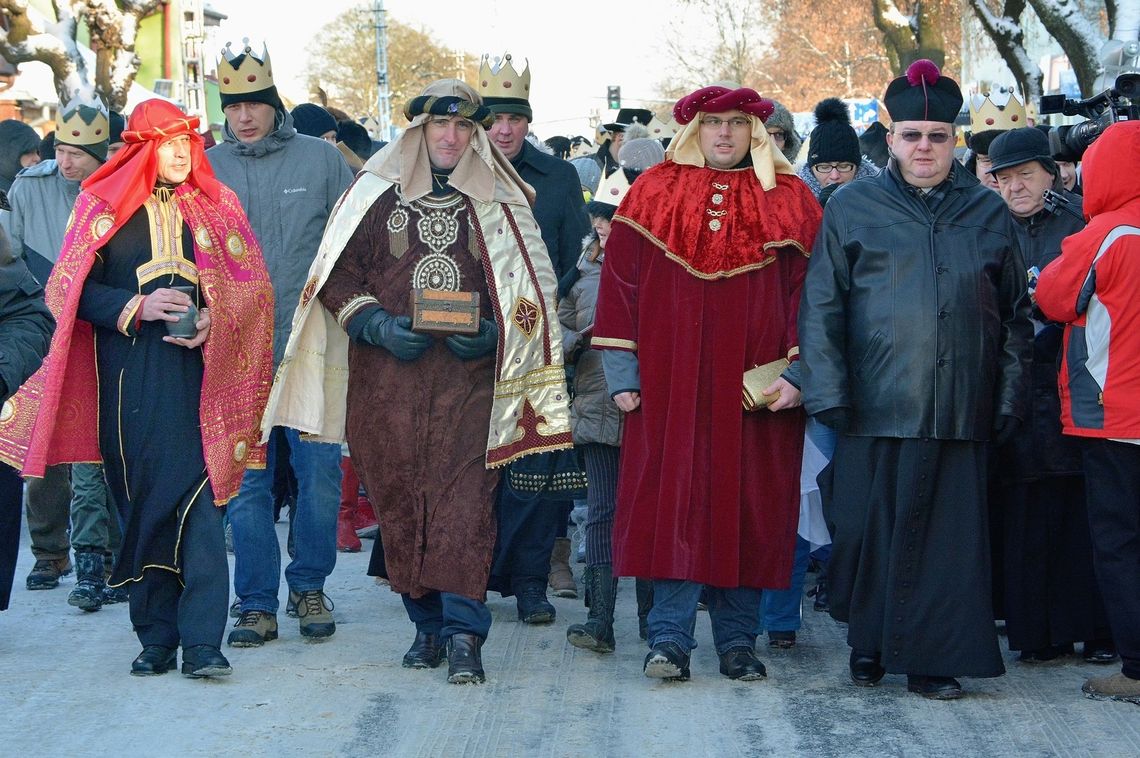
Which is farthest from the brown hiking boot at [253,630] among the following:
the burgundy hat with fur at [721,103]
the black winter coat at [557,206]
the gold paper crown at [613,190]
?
the burgundy hat with fur at [721,103]

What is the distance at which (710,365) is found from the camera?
21.4 ft

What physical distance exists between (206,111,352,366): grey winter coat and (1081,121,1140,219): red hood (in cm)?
342

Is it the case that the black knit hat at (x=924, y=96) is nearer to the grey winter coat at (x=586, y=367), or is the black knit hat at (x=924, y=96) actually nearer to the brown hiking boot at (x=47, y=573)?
the grey winter coat at (x=586, y=367)

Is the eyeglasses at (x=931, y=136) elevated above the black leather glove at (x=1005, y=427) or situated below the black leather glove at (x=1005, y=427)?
above

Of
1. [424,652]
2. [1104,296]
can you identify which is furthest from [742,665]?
[1104,296]

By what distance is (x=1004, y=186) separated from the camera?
7.11 metres

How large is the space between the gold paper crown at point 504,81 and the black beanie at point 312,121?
225 centimetres

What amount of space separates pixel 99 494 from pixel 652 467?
333 cm

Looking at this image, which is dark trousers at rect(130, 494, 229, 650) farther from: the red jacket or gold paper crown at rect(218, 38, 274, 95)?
the red jacket

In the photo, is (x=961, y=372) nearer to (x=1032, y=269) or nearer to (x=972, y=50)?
(x=1032, y=269)

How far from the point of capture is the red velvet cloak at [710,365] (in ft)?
21.2

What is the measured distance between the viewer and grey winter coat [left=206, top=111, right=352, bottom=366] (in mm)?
7570

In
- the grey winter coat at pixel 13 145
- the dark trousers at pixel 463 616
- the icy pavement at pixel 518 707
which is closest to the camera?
the icy pavement at pixel 518 707

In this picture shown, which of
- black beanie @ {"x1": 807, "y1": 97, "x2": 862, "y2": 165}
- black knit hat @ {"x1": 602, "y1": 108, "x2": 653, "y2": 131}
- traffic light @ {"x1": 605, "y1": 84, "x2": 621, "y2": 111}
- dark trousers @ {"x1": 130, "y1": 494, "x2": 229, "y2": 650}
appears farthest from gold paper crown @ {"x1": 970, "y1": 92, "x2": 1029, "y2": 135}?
traffic light @ {"x1": 605, "y1": 84, "x2": 621, "y2": 111}
